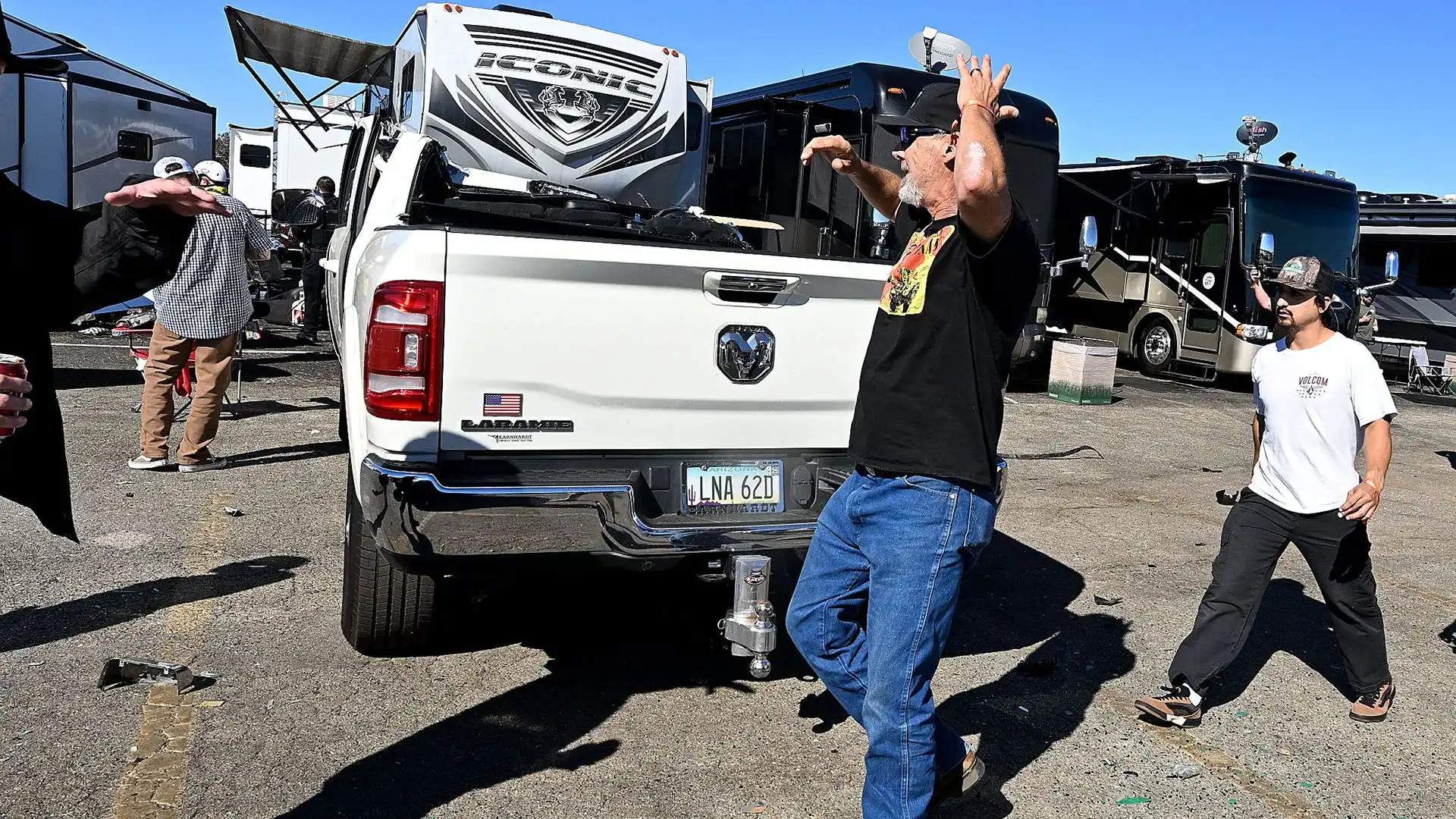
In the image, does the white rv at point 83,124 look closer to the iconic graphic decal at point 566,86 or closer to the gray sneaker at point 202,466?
the gray sneaker at point 202,466

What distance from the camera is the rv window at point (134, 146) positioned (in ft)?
44.1

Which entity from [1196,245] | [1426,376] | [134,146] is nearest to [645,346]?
[134,146]

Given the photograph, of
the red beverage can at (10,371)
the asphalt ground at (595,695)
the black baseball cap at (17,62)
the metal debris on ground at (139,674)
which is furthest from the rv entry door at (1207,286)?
the red beverage can at (10,371)

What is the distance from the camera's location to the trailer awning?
393 inches

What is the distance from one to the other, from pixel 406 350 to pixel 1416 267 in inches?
801

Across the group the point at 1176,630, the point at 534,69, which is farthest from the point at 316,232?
the point at 1176,630

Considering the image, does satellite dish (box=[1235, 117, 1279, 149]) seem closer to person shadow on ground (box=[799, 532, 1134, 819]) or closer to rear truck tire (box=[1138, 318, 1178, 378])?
rear truck tire (box=[1138, 318, 1178, 378])

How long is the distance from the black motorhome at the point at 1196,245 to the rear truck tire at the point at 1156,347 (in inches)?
0.7

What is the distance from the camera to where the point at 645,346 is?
13.3 ft

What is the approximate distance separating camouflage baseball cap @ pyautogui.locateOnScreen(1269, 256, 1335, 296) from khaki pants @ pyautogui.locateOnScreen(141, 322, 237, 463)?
633cm

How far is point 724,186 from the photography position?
41.3ft

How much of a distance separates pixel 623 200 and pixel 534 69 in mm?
1073

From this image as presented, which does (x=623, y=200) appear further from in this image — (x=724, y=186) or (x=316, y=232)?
(x=724, y=186)

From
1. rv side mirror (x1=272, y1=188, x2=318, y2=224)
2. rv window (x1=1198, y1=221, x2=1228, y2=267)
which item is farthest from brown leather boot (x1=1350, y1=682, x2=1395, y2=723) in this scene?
rv side mirror (x1=272, y1=188, x2=318, y2=224)
